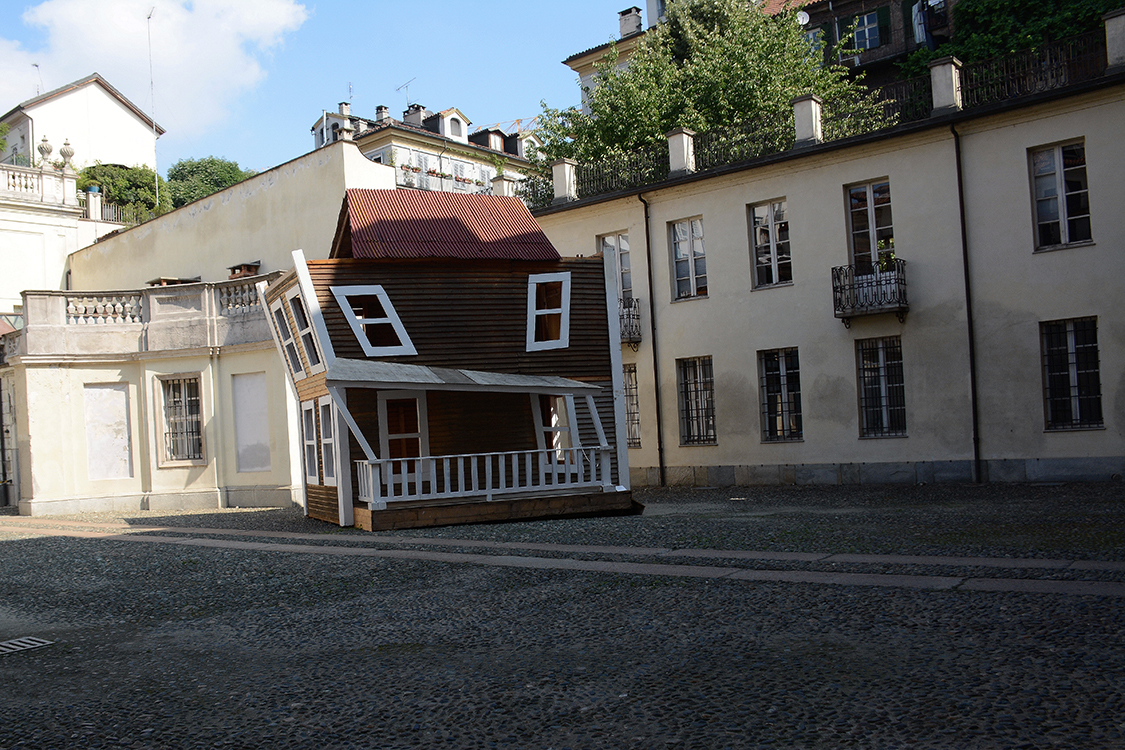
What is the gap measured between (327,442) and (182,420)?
7353 millimetres

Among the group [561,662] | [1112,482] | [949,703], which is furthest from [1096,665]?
[1112,482]

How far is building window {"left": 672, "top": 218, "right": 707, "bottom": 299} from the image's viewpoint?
25219 millimetres

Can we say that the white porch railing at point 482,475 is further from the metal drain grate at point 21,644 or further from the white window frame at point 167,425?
the white window frame at point 167,425

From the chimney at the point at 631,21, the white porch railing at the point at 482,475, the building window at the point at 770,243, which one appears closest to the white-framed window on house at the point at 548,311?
the white porch railing at the point at 482,475

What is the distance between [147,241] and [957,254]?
29222mm

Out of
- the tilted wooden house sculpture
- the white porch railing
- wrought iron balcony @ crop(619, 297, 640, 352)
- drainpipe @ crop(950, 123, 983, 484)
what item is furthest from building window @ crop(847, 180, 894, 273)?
the white porch railing

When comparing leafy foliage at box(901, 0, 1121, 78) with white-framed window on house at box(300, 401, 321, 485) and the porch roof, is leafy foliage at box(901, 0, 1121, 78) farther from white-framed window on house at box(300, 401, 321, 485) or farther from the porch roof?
white-framed window on house at box(300, 401, 321, 485)

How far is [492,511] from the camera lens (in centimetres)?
1546

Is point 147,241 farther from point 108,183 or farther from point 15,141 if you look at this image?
point 15,141

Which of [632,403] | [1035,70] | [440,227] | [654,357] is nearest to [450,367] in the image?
[440,227]

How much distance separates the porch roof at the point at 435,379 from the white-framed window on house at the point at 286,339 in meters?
2.70

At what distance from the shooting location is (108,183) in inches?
2076

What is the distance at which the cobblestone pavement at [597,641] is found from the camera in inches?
194

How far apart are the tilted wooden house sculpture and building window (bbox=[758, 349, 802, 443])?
7.07 metres
